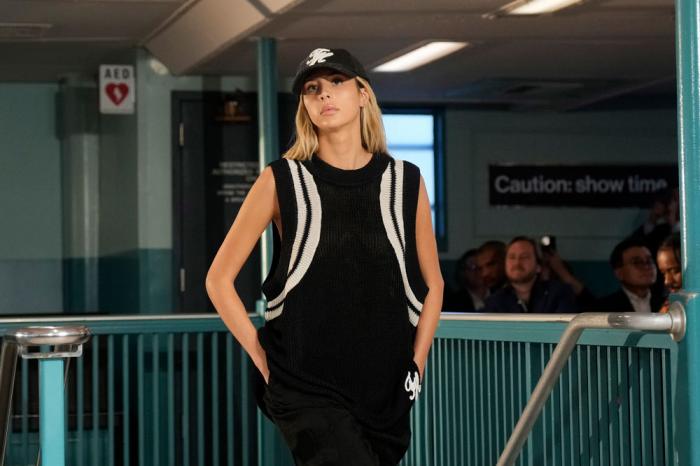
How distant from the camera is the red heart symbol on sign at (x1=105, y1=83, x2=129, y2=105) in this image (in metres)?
9.11

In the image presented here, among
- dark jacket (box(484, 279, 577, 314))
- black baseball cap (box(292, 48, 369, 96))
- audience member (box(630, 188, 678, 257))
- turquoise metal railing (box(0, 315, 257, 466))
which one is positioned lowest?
turquoise metal railing (box(0, 315, 257, 466))

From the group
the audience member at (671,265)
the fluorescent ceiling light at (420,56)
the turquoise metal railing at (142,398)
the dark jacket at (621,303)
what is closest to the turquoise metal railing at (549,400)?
the turquoise metal railing at (142,398)

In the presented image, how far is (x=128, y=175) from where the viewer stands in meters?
9.48

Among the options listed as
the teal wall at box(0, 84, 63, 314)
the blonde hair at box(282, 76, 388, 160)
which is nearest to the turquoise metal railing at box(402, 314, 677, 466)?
the blonde hair at box(282, 76, 388, 160)

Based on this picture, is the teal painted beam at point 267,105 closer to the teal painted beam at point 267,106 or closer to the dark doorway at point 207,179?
the teal painted beam at point 267,106

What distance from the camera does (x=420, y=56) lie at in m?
9.14

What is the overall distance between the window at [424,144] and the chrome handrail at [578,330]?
7.16 metres

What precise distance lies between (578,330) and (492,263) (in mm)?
6389

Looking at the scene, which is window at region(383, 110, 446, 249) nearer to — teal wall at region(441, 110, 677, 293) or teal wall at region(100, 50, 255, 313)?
teal wall at region(441, 110, 677, 293)

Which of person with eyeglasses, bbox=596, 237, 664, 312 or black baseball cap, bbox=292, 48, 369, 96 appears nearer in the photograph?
black baseball cap, bbox=292, 48, 369, 96

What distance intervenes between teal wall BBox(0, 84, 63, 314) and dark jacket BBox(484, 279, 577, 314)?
395cm

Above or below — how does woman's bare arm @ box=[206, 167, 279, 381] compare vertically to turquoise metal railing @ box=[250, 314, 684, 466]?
above

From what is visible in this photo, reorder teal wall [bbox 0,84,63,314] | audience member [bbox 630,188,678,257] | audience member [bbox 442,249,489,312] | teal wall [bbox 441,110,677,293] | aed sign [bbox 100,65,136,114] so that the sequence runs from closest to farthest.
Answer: aed sign [bbox 100,65,136,114] → audience member [bbox 630,188,678,257] → audience member [bbox 442,249,489,312] → teal wall [bbox 0,84,63,314] → teal wall [bbox 441,110,677,293]

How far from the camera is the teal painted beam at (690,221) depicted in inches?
127
